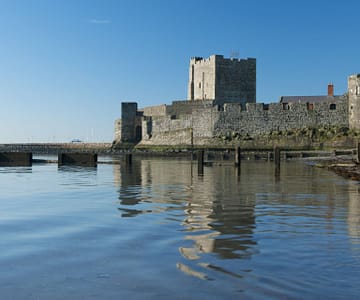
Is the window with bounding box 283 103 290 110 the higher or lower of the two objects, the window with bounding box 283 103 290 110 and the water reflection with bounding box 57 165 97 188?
the higher

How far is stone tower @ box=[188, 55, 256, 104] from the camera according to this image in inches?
1662

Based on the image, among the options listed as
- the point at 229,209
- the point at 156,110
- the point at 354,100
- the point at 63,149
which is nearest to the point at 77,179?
the point at 229,209

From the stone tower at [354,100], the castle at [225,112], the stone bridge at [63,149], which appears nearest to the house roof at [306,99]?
the castle at [225,112]

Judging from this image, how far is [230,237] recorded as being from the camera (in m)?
5.42

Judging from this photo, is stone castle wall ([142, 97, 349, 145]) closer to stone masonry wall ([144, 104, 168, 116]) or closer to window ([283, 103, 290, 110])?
window ([283, 103, 290, 110])

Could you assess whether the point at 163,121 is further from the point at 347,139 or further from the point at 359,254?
the point at 359,254

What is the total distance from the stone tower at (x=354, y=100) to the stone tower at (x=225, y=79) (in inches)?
465

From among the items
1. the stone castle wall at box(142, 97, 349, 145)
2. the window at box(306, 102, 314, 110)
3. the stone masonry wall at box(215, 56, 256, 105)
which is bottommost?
the stone castle wall at box(142, 97, 349, 145)

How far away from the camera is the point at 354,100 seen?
32.8 metres

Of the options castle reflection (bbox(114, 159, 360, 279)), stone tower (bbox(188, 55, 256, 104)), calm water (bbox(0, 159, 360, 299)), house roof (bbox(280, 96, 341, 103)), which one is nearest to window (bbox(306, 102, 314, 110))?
house roof (bbox(280, 96, 341, 103))

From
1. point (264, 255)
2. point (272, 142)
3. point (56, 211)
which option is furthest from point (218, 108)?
point (264, 255)

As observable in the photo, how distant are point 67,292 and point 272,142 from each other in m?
33.5

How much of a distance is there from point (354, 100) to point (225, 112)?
9520mm

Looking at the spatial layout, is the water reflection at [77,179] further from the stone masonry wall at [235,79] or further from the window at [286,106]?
the stone masonry wall at [235,79]
